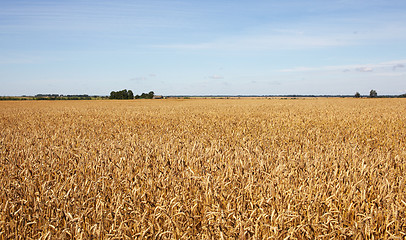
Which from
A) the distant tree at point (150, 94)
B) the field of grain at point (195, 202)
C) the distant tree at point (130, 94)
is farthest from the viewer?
the distant tree at point (150, 94)

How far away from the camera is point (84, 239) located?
2.29m

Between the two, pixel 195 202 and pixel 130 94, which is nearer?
pixel 195 202

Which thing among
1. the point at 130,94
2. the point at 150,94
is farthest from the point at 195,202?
the point at 150,94

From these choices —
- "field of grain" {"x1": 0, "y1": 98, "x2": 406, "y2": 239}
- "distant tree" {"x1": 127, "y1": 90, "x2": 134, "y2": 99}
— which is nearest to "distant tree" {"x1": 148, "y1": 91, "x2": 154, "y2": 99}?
"distant tree" {"x1": 127, "y1": 90, "x2": 134, "y2": 99}

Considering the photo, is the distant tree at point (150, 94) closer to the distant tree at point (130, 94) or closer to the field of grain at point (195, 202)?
the distant tree at point (130, 94)

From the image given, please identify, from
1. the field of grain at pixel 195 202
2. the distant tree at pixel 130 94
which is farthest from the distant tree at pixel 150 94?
the field of grain at pixel 195 202

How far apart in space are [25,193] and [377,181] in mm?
4191

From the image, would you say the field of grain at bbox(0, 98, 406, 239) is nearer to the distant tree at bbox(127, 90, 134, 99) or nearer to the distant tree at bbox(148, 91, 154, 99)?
the distant tree at bbox(148, 91, 154, 99)

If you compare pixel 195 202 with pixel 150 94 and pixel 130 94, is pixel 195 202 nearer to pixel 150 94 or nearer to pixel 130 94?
pixel 130 94

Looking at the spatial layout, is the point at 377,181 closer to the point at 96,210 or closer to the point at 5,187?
the point at 96,210

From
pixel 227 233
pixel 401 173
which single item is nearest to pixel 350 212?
pixel 227 233

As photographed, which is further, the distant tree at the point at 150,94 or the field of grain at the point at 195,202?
the distant tree at the point at 150,94

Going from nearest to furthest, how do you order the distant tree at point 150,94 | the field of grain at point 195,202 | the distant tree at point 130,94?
the field of grain at point 195,202
the distant tree at point 130,94
the distant tree at point 150,94

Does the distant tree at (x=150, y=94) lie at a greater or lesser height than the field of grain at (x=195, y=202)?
greater
